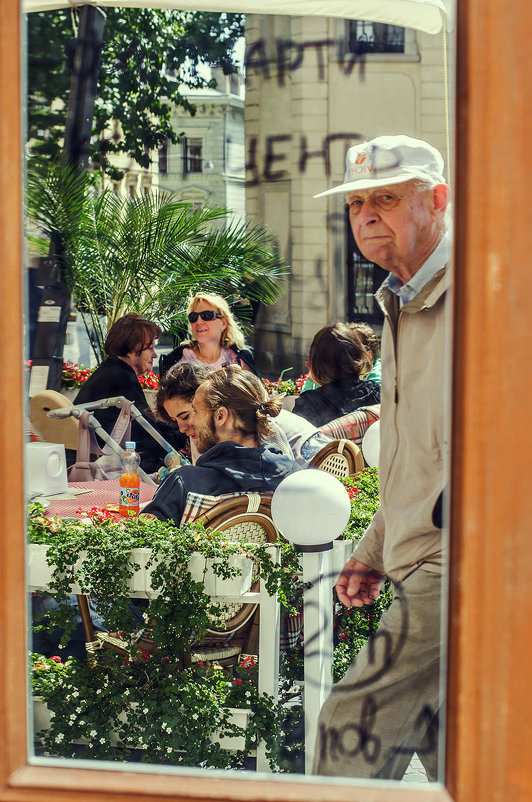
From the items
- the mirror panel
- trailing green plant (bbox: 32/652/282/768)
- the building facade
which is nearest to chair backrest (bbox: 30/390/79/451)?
trailing green plant (bbox: 32/652/282/768)

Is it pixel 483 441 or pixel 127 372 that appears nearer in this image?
pixel 483 441

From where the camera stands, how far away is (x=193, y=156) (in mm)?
27328

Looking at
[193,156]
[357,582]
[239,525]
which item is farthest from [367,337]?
[193,156]

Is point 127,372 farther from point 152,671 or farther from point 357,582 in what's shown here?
point 357,582

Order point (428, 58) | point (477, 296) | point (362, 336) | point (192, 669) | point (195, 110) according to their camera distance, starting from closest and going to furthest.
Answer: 1. point (477, 296)
2. point (192, 669)
3. point (362, 336)
4. point (195, 110)
5. point (428, 58)

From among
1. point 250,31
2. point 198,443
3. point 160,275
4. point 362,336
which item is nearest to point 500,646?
point 198,443

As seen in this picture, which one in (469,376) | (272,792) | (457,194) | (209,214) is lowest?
(272,792)

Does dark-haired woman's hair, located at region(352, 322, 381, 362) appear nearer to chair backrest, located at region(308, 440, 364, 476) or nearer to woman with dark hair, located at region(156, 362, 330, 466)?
woman with dark hair, located at region(156, 362, 330, 466)

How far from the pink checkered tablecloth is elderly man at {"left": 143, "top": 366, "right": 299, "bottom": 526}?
1.21 feet

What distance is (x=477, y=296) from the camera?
1.15 m

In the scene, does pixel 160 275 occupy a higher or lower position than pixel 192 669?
higher

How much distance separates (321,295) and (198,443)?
10.4m

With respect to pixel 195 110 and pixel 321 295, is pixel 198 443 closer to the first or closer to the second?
pixel 195 110

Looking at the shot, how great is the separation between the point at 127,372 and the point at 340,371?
135 centimetres
